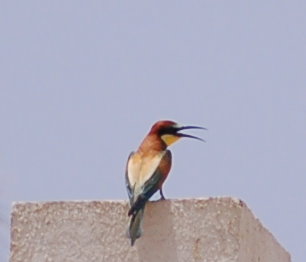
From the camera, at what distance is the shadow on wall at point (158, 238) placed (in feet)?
17.2

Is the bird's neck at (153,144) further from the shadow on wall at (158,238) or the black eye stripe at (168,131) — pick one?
the shadow on wall at (158,238)

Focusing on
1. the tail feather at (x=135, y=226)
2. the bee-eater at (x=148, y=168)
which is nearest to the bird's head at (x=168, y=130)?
the bee-eater at (x=148, y=168)

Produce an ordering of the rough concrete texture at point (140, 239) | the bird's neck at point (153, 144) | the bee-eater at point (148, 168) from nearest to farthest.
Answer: the rough concrete texture at point (140, 239) < the bee-eater at point (148, 168) < the bird's neck at point (153, 144)

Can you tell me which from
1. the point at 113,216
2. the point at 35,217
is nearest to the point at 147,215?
the point at 113,216

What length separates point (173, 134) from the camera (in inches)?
227

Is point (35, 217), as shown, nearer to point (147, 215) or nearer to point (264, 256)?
point (147, 215)

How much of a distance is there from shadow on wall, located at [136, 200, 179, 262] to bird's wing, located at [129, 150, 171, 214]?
71 mm

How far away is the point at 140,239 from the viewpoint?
17.3 ft

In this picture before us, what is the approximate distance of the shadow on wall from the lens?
5230 mm

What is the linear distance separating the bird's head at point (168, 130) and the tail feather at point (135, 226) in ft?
1.85

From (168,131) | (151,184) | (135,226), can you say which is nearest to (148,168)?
(151,184)

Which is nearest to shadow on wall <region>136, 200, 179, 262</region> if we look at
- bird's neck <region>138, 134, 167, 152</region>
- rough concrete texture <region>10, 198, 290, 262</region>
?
rough concrete texture <region>10, 198, 290, 262</region>

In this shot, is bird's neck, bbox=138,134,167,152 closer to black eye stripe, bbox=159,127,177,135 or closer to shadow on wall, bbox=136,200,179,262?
black eye stripe, bbox=159,127,177,135

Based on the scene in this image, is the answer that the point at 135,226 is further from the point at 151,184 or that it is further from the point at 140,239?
A: the point at 151,184
